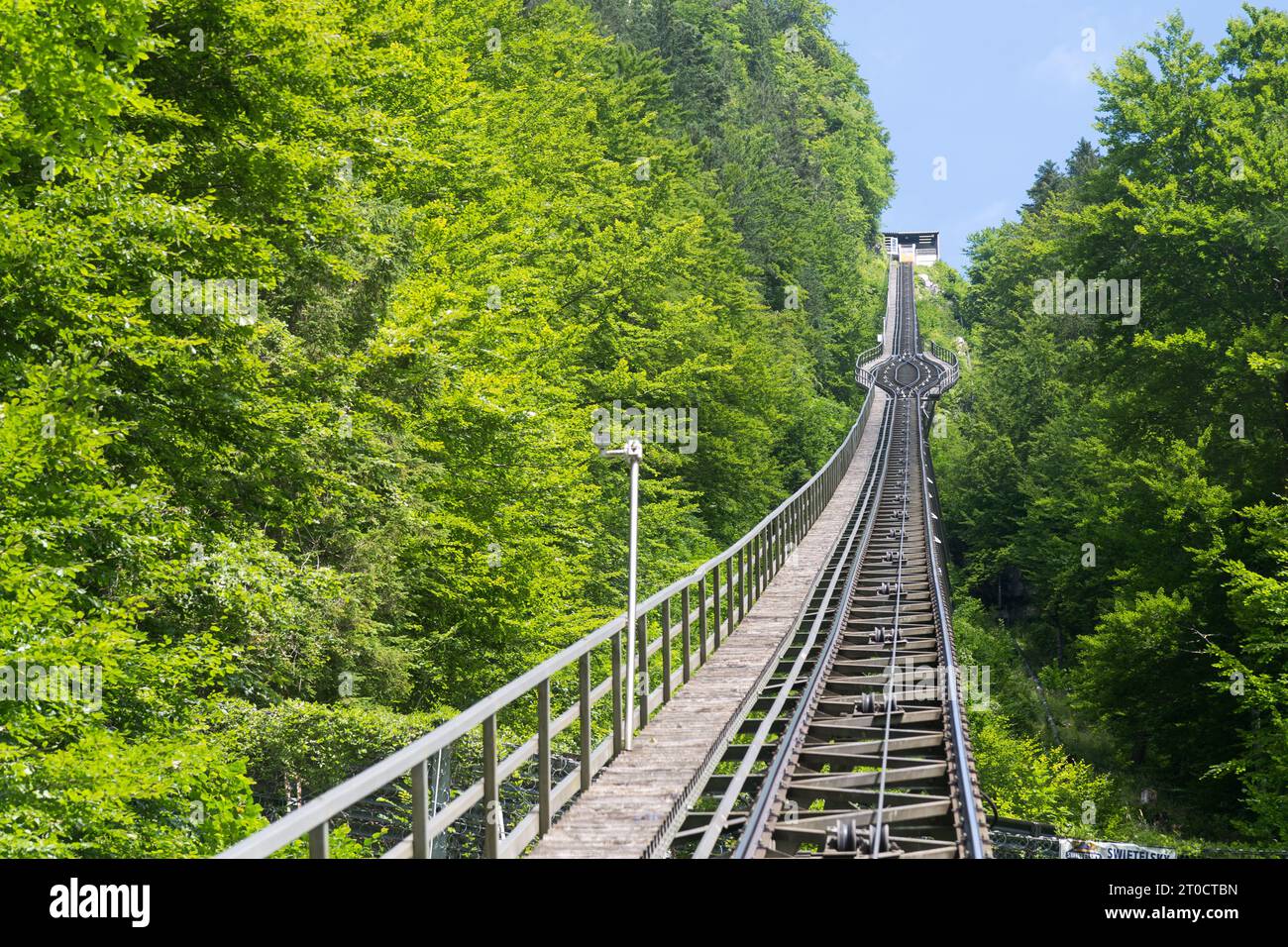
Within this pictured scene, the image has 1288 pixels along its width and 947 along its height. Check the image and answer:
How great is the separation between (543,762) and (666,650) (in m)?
4.63

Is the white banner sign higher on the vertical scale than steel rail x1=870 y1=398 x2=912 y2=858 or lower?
lower

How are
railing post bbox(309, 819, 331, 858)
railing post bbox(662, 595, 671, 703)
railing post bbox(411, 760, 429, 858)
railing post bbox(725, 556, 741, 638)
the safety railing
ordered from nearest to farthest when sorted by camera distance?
railing post bbox(309, 819, 331, 858), the safety railing, railing post bbox(411, 760, 429, 858), railing post bbox(662, 595, 671, 703), railing post bbox(725, 556, 741, 638)

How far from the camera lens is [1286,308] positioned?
2906cm

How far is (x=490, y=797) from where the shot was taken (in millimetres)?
7734

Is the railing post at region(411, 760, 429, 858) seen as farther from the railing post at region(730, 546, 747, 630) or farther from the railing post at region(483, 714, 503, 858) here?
the railing post at region(730, 546, 747, 630)

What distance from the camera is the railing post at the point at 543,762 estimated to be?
28.9ft

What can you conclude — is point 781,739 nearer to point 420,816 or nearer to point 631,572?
point 631,572

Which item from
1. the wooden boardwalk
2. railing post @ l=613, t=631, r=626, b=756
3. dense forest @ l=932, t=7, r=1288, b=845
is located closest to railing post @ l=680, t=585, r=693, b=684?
the wooden boardwalk

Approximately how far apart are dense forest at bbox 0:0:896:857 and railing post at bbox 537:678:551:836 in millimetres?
3315

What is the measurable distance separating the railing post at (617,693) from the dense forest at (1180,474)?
14493 mm

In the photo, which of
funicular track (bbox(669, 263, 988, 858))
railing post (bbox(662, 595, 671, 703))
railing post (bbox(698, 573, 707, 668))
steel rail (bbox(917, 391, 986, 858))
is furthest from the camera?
railing post (bbox(698, 573, 707, 668))

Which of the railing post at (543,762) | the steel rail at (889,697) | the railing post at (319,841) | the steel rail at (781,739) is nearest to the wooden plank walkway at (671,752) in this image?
the railing post at (543,762)

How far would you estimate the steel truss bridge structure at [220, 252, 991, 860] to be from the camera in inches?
331

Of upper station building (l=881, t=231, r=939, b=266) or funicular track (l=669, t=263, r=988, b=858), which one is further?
upper station building (l=881, t=231, r=939, b=266)
